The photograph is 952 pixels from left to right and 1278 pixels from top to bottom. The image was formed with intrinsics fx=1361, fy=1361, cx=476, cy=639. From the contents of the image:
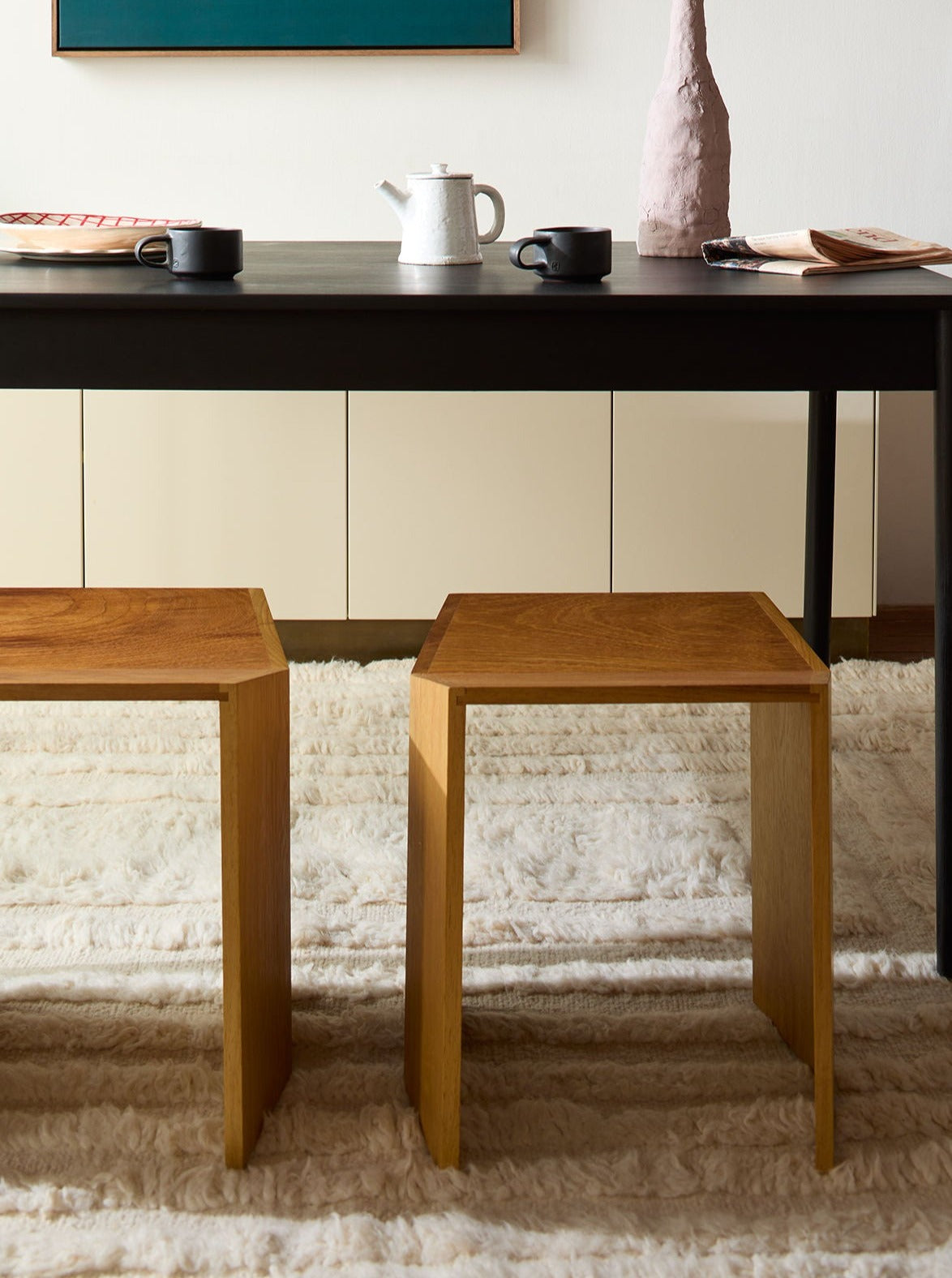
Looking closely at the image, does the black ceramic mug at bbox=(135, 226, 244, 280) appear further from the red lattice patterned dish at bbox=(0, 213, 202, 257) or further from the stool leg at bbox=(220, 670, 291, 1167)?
the stool leg at bbox=(220, 670, 291, 1167)

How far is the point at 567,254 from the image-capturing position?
1.44 m

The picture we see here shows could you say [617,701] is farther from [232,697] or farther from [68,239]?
[68,239]

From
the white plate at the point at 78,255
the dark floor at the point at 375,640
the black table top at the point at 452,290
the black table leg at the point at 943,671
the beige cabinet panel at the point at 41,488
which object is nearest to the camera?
the black table top at the point at 452,290

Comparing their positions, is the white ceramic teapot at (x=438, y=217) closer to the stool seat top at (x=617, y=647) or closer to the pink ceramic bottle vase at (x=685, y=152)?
the pink ceramic bottle vase at (x=685, y=152)

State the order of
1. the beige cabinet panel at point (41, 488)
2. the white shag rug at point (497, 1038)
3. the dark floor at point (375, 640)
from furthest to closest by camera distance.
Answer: the dark floor at point (375, 640)
the beige cabinet panel at point (41, 488)
the white shag rug at point (497, 1038)

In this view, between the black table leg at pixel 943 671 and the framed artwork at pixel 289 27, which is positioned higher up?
the framed artwork at pixel 289 27

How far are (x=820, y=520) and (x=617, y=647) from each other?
3.24ft

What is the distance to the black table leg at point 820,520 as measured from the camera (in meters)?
2.08

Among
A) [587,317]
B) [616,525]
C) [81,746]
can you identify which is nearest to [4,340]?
[587,317]

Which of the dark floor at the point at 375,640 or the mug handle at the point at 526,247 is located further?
the dark floor at the point at 375,640

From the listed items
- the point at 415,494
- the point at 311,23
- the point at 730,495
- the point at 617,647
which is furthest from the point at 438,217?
the point at 311,23

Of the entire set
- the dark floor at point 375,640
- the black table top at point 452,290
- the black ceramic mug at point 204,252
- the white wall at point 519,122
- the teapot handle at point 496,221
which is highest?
the white wall at point 519,122

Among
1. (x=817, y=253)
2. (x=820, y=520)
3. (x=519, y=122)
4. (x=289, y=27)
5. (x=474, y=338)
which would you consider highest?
(x=289, y=27)

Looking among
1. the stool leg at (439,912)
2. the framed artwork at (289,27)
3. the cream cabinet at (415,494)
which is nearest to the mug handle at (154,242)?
the stool leg at (439,912)
